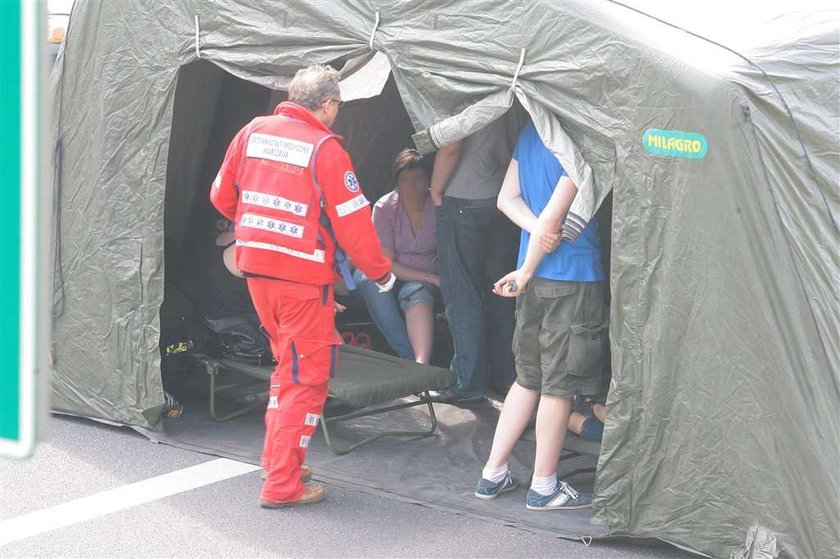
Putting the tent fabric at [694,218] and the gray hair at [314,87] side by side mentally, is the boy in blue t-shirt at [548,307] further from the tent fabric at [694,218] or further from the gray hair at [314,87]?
the gray hair at [314,87]

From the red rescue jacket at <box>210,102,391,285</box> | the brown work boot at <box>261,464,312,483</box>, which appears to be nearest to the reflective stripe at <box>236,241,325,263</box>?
the red rescue jacket at <box>210,102,391,285</box>

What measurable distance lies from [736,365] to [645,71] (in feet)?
3.76

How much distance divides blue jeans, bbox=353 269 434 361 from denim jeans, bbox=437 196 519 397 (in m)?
0.35

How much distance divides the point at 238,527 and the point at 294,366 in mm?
700

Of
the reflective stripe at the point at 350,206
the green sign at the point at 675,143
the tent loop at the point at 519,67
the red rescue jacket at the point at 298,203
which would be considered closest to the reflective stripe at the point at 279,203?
the red rescue jacket at the point at 298,203

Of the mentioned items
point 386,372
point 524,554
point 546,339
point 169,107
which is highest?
point 169,107

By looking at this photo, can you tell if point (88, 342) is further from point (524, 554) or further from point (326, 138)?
point (524, 554)

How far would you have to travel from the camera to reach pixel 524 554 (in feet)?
14.9

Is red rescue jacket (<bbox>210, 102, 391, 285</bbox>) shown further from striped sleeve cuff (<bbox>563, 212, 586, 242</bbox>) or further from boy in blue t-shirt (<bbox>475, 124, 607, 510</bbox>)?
striped sleeve cuff (<bbox>563, 212, 586, 242</bbox>)

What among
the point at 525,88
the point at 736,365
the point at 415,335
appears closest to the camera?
the point at 736,365

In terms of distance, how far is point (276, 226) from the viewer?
477 cm

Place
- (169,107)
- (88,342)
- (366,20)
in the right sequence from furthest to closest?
(88,342), (169,107), (366,20)

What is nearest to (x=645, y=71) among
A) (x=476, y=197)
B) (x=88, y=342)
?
(x=476, y=197)

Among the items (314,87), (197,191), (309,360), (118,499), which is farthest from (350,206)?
(197,191)
